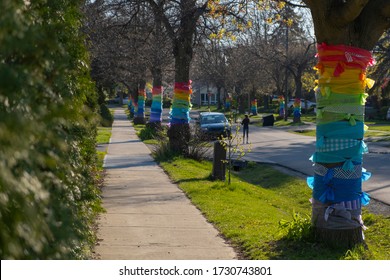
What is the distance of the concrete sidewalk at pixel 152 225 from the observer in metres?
7.86

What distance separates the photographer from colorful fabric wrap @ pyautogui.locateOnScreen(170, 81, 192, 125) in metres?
21.7

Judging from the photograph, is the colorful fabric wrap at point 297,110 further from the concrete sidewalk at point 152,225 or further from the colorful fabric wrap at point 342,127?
the colorful fabric wrap at point 342,127

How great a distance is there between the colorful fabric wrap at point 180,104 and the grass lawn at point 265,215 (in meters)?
2.54

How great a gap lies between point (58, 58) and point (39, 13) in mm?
523

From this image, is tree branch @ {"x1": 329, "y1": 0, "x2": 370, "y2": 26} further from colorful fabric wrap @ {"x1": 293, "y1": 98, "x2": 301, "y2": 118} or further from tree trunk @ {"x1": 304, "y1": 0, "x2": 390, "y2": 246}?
colorful fabric wrap @ {"x1": 293, "y1": 98, "x2": 301, "y2": 118}

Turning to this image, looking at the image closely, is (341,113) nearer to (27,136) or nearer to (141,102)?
(27,136)

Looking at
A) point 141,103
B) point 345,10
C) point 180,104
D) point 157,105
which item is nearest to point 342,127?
point 345,10

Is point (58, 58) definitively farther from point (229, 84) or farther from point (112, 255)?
point (229, 84)

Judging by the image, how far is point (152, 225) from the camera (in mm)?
9641

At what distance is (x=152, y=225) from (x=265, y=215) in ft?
7.42

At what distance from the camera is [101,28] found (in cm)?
1981

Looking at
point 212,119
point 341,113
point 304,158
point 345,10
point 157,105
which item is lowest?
point 304,158

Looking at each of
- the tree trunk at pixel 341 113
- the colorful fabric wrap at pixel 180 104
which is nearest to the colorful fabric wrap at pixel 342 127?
the tree trunk at pixel 341 113

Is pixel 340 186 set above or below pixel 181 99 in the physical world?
below
